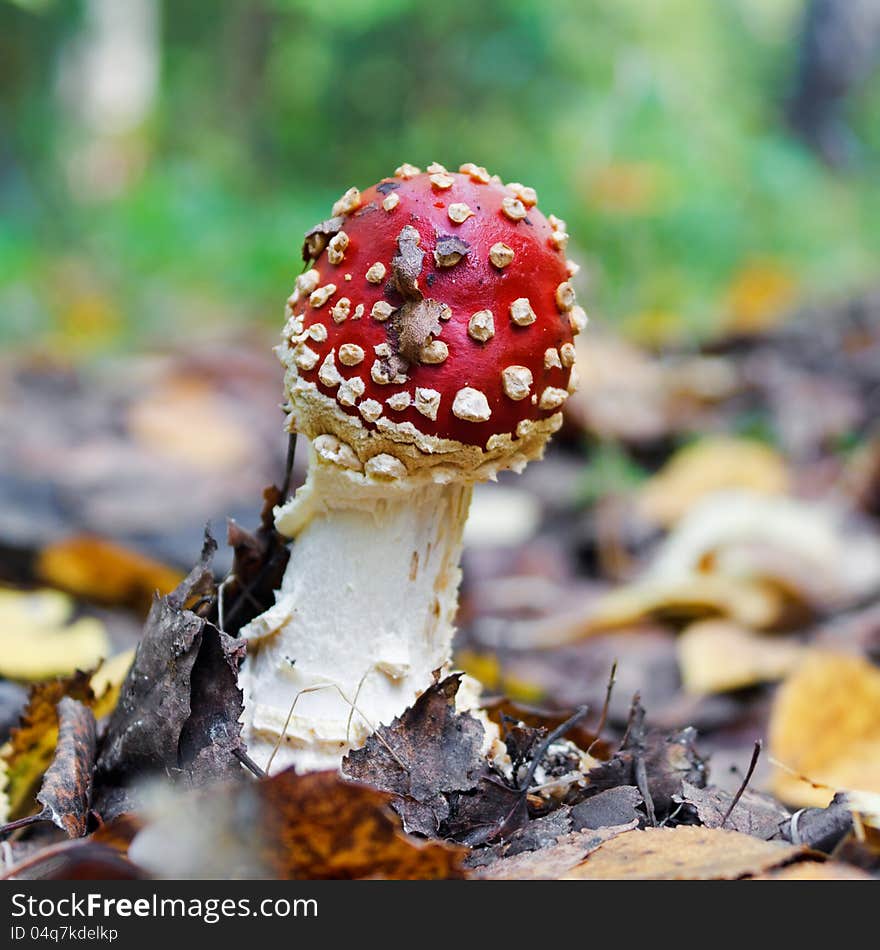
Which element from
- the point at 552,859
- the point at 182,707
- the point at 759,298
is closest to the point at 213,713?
Answer: the point at 182,707

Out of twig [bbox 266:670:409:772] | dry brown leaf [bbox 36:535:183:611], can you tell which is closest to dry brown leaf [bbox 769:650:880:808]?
twig [bbox 266:670:409:772]

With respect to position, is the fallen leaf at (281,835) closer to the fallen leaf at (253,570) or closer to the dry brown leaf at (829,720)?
the fallen leaf at (253,570)

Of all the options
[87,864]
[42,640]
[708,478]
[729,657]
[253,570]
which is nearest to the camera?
[87,864]

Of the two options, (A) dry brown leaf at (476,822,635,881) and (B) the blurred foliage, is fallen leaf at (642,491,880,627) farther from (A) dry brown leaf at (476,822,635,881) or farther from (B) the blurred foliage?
(B) the blurred foliage

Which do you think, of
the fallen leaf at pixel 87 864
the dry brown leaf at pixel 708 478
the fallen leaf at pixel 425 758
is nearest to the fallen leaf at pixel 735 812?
the fallen leaf at pixel 425 758

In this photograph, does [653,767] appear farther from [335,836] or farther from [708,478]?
[708,478]

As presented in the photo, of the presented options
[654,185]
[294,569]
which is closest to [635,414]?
[654,185]
